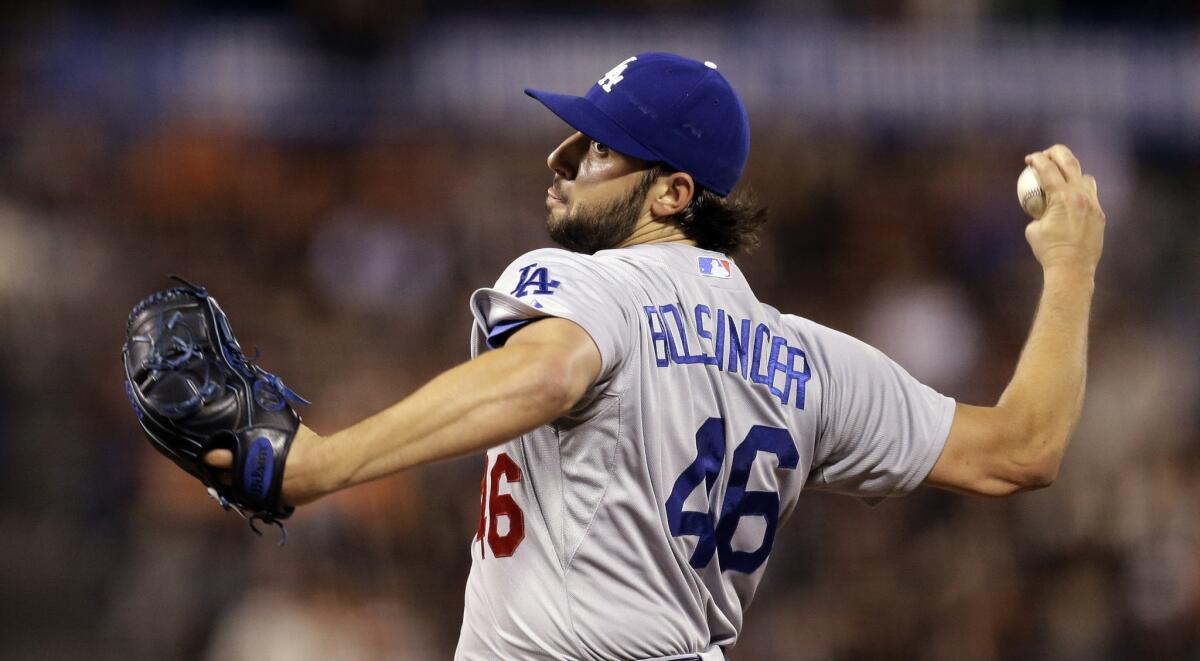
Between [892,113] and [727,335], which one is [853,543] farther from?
[727,335]

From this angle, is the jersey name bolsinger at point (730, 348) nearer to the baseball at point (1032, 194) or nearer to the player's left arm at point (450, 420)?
the player's left arm at point (450, 420)

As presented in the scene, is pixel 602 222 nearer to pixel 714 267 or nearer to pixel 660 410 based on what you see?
pixel 714 267

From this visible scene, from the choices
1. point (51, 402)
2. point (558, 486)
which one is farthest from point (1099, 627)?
point (51, 402)

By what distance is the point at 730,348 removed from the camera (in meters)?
2.37

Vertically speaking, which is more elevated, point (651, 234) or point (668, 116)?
point (668, 116)

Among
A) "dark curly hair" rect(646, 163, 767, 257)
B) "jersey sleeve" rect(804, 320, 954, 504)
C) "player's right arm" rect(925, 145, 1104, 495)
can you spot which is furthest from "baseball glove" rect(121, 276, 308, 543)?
"player's right arm" rect(925, 145, 1104, 495)

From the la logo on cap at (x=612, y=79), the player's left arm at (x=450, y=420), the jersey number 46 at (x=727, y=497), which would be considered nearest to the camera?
the player's left arm at (x=450, y=420)

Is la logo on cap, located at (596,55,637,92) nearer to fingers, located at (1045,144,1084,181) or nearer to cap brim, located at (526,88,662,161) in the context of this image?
cap brim, located at (526,88,662,161)

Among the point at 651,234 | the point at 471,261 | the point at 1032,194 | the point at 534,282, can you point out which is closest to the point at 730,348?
the point at 651,234

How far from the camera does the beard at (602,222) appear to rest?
2561 millimetres

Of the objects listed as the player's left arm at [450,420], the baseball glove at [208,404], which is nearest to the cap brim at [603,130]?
the player's left arm at [450,420]

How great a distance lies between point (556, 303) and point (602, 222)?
554 mm

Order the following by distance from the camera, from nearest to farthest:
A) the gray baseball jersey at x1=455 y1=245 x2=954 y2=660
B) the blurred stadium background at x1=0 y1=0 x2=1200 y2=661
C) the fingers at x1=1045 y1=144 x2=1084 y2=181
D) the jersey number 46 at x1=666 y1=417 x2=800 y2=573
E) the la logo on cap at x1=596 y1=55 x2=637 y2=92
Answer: the gray baseball jersey at x1=455 y1=245 x2=954 y2=660
the jersey number 46 at x1=666 y1=417 x2=800 y2=573
the la logo on cap at x1=596 y1=55 x2=637 y2=92
the fingers at x1=1045 y1=144 x2=1084 y2=181
the blurred stadium background at x1=0 y1=0 x2=1200 y2=661

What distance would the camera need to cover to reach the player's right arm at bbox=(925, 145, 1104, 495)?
102 inches
